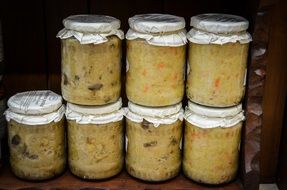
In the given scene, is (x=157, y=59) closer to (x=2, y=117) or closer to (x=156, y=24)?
(x=156, y=24)

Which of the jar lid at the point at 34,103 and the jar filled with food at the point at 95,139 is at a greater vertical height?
the jar lid at the point at 34,103

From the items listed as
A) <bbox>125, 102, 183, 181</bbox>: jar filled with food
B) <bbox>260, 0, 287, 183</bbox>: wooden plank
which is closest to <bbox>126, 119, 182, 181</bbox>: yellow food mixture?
<bbox>125, 102, 183, 181</bbox>: jar filled with food

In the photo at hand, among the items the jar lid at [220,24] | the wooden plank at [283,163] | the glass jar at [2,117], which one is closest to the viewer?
Answer: the jar lid at [220,24]

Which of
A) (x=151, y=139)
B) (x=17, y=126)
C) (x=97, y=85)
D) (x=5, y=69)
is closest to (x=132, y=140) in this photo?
(x=151, y=139)

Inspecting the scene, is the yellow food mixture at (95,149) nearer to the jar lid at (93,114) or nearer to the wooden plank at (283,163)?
the jar lid at (93,114)

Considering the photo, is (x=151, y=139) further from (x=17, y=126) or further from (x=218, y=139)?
(x=17, y=126)

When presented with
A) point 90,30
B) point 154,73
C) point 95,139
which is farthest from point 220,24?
point 95,139

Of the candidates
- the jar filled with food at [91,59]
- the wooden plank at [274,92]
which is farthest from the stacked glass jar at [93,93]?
the wooden plank at [274,92]
